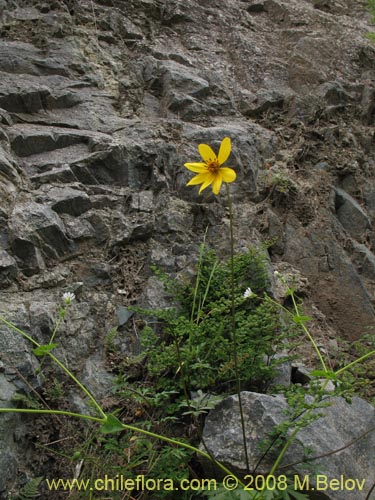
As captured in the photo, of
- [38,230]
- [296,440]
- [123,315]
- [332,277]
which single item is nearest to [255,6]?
[332,277]

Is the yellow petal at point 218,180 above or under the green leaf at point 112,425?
above

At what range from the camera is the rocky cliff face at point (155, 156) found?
120 inches

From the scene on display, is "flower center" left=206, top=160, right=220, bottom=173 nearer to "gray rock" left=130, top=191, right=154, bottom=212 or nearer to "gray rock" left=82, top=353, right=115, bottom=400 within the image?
"gray rock" left=82, top=353, right=115, bottom=400

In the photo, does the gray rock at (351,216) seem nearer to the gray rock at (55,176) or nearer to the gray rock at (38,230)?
the gray rock at (55,176)

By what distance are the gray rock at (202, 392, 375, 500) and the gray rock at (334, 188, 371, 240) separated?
2084 mm

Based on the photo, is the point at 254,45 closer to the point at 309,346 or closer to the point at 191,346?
the point at 309,346

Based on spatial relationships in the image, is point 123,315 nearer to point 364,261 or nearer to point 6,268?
point 6,268

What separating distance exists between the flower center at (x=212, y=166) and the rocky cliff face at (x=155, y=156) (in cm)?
139

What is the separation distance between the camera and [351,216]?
14.2 feet

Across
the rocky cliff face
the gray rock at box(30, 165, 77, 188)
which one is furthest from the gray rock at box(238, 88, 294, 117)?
the gray rock at box(30, 165, 77, 188)

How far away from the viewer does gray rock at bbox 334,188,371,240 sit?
14.1ft

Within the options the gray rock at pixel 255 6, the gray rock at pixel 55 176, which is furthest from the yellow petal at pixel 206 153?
the gray rock at pixel 255 6

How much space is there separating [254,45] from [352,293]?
10.8 feet

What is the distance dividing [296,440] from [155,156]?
2454 mm
